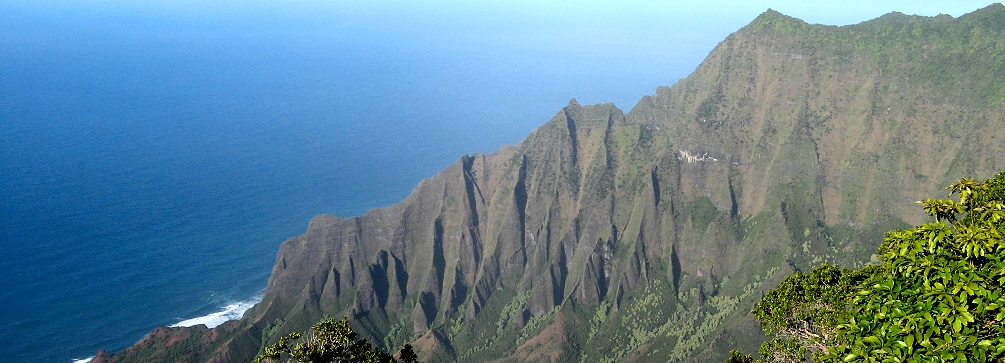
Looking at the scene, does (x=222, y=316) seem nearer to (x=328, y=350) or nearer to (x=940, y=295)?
(x=328, y=350)

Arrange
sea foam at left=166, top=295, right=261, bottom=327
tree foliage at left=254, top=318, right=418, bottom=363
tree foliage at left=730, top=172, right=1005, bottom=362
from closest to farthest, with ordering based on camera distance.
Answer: tree foliage at left=730, top=172, right=1005, bottom=362, tree foliage at left=254, top=318, right=418, bottom=363, sea foam at left=166, top=295, right=261, bottom=327

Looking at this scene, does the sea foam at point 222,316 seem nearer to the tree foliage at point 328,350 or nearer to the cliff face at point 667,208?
the cliff face at point 667,208

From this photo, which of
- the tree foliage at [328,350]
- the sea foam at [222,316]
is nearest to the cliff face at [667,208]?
the sea foam at [222,316]

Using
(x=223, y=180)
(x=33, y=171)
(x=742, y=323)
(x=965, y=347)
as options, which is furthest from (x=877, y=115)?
(x=33, y=171)

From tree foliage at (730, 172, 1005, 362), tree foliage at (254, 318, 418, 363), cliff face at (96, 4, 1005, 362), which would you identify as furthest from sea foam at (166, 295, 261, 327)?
tree foliage at (730, 172, 1005, 362)

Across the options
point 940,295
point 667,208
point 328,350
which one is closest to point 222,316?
point 667,208

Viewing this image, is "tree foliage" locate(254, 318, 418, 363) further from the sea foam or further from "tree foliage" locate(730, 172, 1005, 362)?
the sea foam
